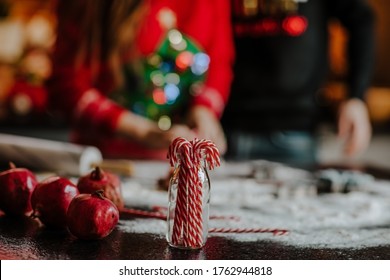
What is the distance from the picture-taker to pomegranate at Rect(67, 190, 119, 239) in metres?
0.93

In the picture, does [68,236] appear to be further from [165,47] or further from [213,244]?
[165,47]

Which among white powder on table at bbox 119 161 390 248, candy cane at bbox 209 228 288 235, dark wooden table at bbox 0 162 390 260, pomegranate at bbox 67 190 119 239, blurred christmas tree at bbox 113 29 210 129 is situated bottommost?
white powder on table at bbox 119 161 390 248

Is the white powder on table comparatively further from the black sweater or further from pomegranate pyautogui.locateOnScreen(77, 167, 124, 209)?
the black sweater

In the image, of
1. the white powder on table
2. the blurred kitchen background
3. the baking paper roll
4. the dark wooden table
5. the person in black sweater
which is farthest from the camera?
the blurred kitchen background

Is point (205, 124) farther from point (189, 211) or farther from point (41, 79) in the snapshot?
point (41, 79)

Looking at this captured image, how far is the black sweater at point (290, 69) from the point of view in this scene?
2.25 meters

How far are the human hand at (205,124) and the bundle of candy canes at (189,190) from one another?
36.2 inches

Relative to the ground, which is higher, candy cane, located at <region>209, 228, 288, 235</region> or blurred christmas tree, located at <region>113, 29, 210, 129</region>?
blurred christmas tree, located at <region>113, 29, 210, 129</region>

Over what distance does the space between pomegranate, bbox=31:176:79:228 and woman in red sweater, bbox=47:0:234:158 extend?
825 millimetres

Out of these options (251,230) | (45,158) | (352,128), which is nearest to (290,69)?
(352,128)

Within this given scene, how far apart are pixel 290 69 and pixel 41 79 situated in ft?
6.59

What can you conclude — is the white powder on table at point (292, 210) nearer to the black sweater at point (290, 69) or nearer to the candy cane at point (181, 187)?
the candy cane at point (181, 187)

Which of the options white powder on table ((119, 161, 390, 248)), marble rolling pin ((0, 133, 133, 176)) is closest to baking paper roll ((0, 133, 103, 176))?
marble rolling pin ((0, 133, 133, 176))
